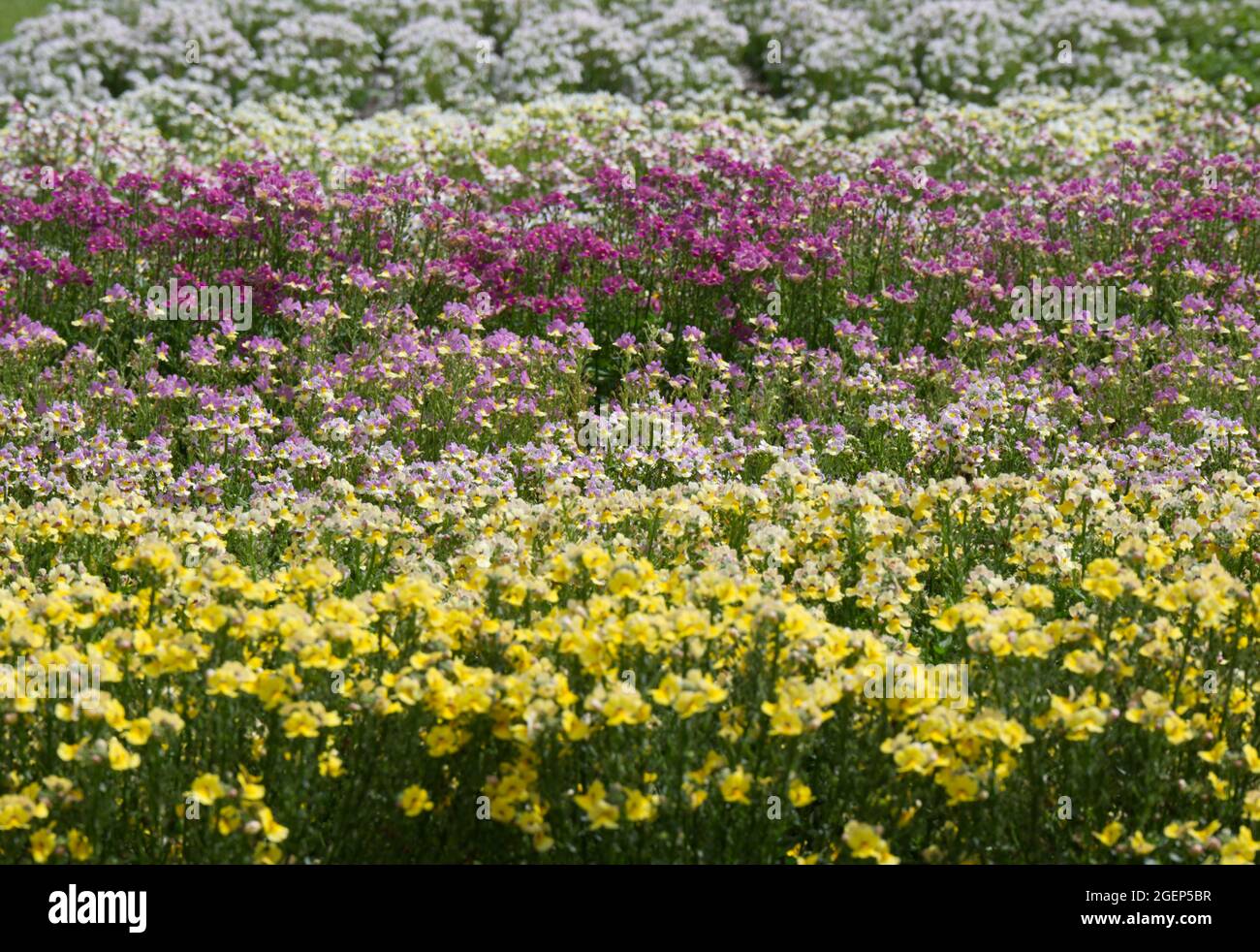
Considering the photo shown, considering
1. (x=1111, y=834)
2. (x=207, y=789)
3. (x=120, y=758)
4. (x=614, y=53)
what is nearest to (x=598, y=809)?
(x=207, y=789)

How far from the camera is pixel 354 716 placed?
3.44 meters

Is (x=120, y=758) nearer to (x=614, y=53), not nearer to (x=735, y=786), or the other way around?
(x=735, y=786)

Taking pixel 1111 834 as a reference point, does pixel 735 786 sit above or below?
above

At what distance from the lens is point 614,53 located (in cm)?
1492

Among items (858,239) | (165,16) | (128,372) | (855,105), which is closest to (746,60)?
(855,105)

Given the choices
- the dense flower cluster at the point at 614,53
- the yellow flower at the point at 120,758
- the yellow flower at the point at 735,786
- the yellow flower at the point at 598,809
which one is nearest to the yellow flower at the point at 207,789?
the yellow flower at the point at 120,758

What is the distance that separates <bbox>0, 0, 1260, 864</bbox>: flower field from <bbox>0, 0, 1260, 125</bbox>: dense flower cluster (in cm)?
108

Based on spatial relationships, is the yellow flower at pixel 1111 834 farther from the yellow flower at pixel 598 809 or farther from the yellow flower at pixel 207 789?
the yellow flower at pixel 207 789

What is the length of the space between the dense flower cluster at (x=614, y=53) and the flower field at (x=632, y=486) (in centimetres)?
108

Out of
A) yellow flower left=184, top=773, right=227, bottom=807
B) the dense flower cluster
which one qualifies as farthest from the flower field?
the dense flower cluster

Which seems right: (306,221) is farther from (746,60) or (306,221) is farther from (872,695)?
(746,60)

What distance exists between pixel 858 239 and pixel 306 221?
3.19m

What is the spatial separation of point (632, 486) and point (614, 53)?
996 cm

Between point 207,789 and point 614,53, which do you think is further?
point 614,53
